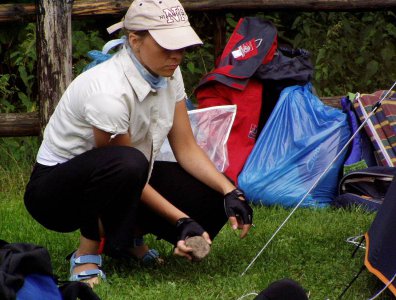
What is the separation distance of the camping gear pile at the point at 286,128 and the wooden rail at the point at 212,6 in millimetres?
403

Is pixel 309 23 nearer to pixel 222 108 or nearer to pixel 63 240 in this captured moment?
pixel 222 108

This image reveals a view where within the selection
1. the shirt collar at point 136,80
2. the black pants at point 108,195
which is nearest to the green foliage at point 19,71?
the black pants at point 108,195

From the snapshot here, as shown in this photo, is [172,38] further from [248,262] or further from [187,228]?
[248,262]

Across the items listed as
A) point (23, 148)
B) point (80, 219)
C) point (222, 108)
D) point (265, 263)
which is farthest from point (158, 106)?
point (23, 148)

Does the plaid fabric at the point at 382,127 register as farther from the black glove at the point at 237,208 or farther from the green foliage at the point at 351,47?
the black glove at the point at 237,208

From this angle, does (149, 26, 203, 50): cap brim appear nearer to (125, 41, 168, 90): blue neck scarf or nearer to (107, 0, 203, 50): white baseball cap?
(107, 0, 203, 50): white baseball cap

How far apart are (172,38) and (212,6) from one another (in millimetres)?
2648

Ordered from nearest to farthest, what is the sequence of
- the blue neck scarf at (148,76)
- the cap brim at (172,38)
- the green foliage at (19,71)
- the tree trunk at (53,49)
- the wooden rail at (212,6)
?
the cap brim at (172,38), the blue neck scarf at (148,76), the tree trunk at (53,49), the wooden rail at (212,6), the green foliage at (19,71)

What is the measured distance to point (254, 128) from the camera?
6.31 meters

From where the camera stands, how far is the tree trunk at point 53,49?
6.31 m

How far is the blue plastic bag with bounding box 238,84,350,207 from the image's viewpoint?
614cm

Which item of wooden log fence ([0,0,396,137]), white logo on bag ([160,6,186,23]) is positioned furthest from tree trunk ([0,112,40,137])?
white logo on bag ([160,6,186,23])

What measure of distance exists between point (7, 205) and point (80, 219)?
166cm

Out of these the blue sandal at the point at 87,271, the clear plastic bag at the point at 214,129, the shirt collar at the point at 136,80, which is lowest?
the clear plastic bag at the point at 214,129
